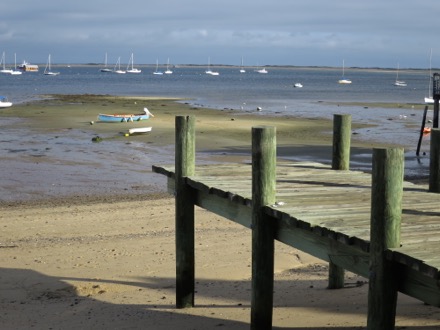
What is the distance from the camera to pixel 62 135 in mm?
32375

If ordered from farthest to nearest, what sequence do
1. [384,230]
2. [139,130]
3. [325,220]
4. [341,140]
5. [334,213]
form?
[139,130] → [341,140] → [334,213] → [325,220] → [384,230]

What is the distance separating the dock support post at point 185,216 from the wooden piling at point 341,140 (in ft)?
6.00

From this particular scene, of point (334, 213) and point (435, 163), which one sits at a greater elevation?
point (435, 163)

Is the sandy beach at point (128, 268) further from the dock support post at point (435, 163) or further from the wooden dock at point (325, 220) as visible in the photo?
the dock support post at point (435, 163)

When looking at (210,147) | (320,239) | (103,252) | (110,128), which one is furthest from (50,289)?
(110,128)

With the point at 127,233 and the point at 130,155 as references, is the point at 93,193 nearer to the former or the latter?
the point at 127,233

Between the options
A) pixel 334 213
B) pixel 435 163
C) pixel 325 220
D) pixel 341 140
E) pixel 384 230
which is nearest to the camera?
pixel 384 230

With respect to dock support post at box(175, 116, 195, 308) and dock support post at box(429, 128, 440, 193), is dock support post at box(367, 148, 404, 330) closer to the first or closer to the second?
dock support post at box(429, 128, 440, 193)

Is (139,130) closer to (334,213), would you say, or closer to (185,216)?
(185,216)

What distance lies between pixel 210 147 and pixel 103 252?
16438mm

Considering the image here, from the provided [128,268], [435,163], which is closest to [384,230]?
[435,163]

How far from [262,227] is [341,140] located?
113 inches

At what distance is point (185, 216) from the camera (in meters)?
9.16

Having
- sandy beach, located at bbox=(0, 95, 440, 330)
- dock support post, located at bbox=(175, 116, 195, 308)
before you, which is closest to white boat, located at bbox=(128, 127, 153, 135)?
sandy beach, located at bbox=(0, 95, 440, 330)
